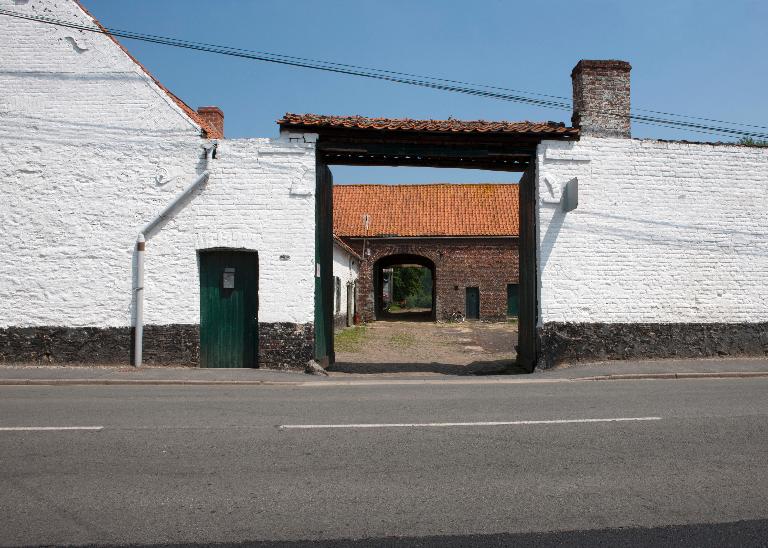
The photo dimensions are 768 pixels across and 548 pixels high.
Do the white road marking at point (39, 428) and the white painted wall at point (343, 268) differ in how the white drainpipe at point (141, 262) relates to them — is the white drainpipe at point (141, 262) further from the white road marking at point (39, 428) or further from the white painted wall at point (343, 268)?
the white painted wall at point (343, 268)

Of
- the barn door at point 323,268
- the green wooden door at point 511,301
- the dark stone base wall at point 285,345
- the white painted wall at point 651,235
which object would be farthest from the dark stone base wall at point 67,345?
the green wooden door at point 511,301

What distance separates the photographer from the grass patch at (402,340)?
21.4 metres

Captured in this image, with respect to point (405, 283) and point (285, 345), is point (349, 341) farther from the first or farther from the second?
point (405, 283)

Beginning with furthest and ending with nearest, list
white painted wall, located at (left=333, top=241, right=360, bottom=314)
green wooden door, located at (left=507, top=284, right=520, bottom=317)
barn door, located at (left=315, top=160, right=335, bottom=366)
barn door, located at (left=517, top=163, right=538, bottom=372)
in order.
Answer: green wooden door, located at (left=507, top=284, right=520, bottom=317)
white painted wall, located at (left=333, top=241, right=360, bottom=314)
barn door, located at (left=517, top=163, right=538, bottom=372)
barn door, located at (left=315, top=160, right=335, bottom=366)

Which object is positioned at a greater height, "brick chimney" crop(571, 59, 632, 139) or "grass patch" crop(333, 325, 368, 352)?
"brick chimney" crop(571, 59, 632, 139)

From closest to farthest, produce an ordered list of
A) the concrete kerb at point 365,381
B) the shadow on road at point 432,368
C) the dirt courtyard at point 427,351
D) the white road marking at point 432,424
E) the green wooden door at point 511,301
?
the white road marking at point 432,424, the concrete kerb at point 365,381, the shadow on road at point 432,368, the dirt courtyard at point 427,351, the green wooden door at point 511,301

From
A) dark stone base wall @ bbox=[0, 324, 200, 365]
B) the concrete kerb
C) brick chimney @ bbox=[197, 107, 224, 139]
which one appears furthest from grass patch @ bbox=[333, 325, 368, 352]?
the concrete kerb

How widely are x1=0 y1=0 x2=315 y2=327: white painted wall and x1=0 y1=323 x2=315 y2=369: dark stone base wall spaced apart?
0.63 feet

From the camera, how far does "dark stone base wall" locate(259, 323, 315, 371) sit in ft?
41.5

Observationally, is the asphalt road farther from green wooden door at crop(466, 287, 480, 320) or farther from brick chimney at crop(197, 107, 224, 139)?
green wooden door at crop(466, 287, 480, 320)

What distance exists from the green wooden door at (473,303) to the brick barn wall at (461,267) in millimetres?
268

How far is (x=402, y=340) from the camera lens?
76.6ft

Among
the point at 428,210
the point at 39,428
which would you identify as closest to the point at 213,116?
the point at 39,428

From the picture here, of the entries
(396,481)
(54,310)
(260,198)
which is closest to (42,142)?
(54,310)
